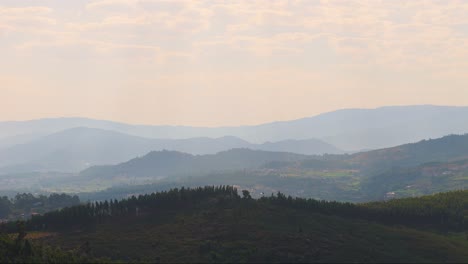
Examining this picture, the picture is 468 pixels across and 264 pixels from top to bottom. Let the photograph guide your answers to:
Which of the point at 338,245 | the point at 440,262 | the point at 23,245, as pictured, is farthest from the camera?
the point at 338,245

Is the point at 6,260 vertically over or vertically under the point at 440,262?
over

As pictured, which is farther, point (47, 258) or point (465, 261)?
point (465, 261)

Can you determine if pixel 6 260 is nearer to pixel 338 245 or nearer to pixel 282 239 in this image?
pixel 282 239

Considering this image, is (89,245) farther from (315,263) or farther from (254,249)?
(315,263)

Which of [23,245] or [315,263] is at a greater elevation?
[23,245]

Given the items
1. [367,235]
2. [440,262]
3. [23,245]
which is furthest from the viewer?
[367,235]

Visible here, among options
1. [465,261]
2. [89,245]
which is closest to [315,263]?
[465,261]

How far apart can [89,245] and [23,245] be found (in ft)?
103

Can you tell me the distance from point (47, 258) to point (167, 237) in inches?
2204

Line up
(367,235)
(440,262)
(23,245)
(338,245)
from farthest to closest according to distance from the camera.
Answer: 1. (367,235)
2. (338,245)
3. (440,262)
4. (23,245)

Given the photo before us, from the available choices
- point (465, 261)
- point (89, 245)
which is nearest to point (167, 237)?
point (89, 245)

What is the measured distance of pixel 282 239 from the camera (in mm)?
185125

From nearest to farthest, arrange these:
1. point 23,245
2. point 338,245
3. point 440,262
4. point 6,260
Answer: point 6,260 → point 23,245 → point 440,262 → point 338,245

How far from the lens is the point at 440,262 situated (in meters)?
172
